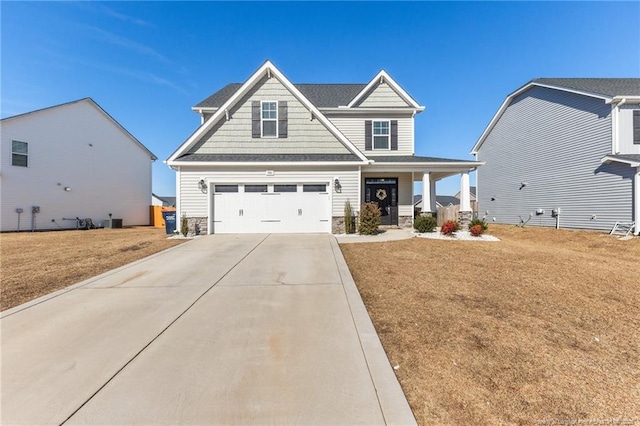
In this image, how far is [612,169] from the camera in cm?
1322

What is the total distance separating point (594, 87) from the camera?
15680 millimetres

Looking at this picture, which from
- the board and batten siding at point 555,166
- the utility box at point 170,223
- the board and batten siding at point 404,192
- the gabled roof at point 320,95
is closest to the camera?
Answer: the utility box at point 170,223

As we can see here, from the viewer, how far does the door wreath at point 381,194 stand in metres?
14.9

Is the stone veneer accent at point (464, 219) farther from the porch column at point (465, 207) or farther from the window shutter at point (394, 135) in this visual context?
the window shutter at point (394, 135)

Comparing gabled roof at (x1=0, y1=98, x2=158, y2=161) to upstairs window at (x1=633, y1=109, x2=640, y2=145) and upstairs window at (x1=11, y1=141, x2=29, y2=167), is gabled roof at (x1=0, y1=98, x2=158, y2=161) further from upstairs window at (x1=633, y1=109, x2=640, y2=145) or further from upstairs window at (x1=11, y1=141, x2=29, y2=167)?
upstairs window at (x1=633, y1=109, x2=640, y2=145)

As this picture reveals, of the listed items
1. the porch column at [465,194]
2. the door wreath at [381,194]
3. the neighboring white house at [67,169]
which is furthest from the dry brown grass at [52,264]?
the porch column at [465,194]

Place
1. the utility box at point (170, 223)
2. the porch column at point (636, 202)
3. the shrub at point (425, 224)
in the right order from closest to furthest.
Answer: the shrub at point (425, 224) → the porch column at point (636, 202) → the utility box at point (170, 223)

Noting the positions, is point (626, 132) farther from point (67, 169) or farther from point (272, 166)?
point (67, 169)

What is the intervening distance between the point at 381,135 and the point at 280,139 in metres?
5.75

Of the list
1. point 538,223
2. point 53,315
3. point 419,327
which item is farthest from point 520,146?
point 53,315

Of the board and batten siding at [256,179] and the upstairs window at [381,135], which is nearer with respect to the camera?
the board and batten siding at [256,179]

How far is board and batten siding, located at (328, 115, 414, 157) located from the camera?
15328 millimetres

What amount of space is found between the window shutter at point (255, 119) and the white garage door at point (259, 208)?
2.48 m

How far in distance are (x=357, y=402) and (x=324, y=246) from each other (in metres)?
6.75
